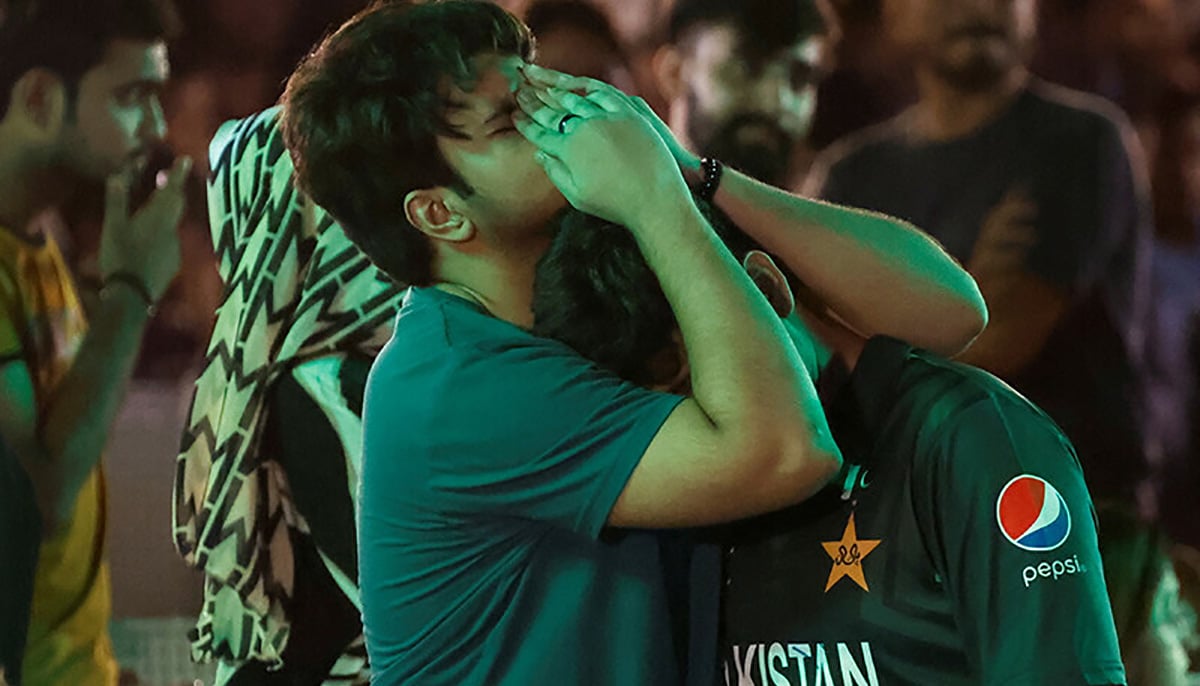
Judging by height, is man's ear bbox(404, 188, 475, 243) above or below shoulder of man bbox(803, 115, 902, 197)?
below

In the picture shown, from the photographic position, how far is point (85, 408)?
169 centimetres

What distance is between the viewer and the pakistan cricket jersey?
126cm

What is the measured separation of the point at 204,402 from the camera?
5.50 feet

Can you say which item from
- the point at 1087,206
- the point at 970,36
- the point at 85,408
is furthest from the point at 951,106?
the point at 85,408

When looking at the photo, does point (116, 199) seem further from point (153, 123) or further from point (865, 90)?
point (865, 90)

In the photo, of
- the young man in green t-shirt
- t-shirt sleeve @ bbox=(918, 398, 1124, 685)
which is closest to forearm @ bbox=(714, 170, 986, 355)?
the young man in green t-shirt

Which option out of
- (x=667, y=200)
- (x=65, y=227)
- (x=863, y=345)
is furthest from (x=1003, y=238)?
(x=65, y=227)

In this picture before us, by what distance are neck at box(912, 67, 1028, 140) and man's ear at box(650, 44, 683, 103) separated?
316 mm

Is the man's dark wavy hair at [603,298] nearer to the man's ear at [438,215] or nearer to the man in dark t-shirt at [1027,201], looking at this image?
the man's ear at [438,215]

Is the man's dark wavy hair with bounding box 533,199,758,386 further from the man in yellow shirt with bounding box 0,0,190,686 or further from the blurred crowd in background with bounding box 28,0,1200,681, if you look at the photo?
the man in yellow shirt with bounding box 0,0,190,686

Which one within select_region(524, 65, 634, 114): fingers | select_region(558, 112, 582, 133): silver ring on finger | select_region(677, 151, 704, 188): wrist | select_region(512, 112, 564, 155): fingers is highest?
select_region(524, 65, 634, 114): fingers

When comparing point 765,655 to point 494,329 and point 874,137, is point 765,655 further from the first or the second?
point 874,137

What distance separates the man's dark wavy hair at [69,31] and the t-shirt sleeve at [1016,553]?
3.65 ft

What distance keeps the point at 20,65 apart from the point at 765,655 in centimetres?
117
